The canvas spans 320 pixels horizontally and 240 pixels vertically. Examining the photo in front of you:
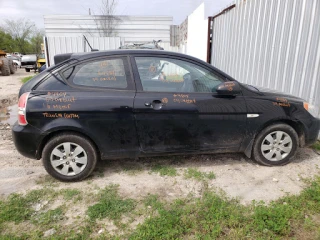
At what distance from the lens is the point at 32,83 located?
3.06 m

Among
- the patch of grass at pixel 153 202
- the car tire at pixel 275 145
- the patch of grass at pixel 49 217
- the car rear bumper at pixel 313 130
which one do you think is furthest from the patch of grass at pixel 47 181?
the car rear bumper at pixel 313 130

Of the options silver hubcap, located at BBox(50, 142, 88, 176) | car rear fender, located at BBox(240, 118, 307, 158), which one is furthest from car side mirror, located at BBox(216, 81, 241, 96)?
silver hubcap, located at BBox(50, 142, 88, 176)

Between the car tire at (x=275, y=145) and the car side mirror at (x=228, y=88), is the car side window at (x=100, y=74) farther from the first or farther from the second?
the car tire at (x=275, y=145)

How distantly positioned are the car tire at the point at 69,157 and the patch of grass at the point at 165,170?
87 centimetres

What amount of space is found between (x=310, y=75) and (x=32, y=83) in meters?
4.48

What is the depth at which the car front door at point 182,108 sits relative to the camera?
3.13m

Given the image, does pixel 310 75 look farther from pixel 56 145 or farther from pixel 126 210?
pixel 56 145

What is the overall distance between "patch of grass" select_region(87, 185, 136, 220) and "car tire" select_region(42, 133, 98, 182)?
45 cm

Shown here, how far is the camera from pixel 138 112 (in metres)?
3.08

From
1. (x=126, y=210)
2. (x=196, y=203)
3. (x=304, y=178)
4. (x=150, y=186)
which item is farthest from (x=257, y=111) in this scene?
(x=126, y=210)

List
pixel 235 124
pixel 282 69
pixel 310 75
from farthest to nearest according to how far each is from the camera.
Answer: pixel 282 69 → pixel 310 75 → pixel 235 124

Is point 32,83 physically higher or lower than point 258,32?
lower

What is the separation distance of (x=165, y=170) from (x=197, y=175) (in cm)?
45

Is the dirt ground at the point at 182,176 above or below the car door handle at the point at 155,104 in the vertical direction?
below
